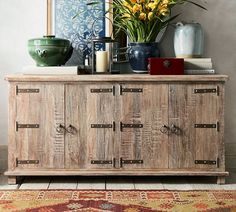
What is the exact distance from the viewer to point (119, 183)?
3.72 m

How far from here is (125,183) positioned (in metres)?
3.72

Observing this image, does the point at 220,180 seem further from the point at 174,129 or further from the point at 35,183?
the point at 35,183

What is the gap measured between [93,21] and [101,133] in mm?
820

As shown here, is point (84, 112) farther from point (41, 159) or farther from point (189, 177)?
point (189, 177)

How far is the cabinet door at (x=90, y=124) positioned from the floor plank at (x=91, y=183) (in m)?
0.11

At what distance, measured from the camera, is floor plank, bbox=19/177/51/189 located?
11.9 ft

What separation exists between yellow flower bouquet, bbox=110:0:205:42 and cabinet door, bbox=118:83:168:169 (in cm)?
43

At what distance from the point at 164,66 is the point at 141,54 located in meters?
0.22

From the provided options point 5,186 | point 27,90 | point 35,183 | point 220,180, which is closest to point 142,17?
point 27,90

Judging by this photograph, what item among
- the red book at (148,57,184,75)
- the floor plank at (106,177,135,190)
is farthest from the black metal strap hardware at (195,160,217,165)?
the red book at (148,57,184,75)

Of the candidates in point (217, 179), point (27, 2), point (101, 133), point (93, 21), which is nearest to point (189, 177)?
point (217, 179)

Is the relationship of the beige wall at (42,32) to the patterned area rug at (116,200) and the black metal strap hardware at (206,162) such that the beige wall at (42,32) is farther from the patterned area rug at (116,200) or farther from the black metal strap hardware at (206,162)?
the patterned area rug at (116,200)

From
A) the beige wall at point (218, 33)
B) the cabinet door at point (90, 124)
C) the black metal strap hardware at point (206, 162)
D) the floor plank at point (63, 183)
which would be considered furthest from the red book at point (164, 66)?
the floor plank at point (63, 183)

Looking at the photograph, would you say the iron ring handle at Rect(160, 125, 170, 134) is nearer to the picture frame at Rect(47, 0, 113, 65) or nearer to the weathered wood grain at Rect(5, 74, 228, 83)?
the weathered wood grain at Rect(5, 74, 228, 83)
